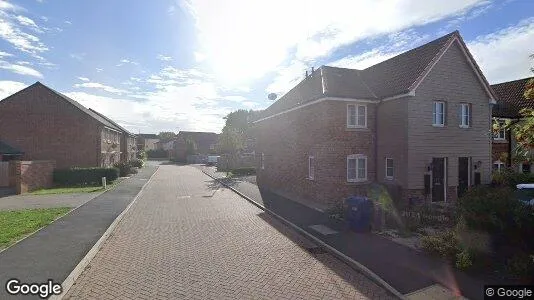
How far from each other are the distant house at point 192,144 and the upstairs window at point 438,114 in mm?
56652

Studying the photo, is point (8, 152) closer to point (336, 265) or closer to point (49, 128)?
point (49, 128)

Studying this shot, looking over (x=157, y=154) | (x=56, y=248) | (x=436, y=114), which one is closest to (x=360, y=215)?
(x=436, y=114)

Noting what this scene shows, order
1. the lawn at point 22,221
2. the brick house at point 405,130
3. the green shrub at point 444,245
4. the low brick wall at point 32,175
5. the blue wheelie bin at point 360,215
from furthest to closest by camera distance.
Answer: the low brick wall at point 32,175
the brick house at point 405,130
the blue wheelie bin at point 360,215
the lawn at point 22,221
the green shrub at point 444,245

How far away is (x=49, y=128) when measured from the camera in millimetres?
30359

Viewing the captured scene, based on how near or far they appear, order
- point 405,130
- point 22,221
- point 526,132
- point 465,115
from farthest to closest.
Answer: point 465,115
point 405,130
point 22,221
point 526,132

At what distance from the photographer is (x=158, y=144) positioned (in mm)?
107062

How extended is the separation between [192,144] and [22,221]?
61861 millimetres

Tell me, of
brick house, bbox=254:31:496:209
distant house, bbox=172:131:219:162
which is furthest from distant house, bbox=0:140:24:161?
distant house, bbox=172:131:219:162

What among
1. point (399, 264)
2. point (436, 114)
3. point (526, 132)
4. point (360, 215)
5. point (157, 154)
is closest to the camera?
point (526, 132)

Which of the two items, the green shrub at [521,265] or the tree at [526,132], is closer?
the tree at [526,132]

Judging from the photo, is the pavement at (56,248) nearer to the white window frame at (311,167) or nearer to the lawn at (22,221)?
the lawn at (22,221)

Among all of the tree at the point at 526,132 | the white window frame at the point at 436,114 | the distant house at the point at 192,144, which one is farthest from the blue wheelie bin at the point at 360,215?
the distant house at the point at 192,144

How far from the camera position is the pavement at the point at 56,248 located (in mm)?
7879

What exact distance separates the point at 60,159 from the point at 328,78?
26874 mm
